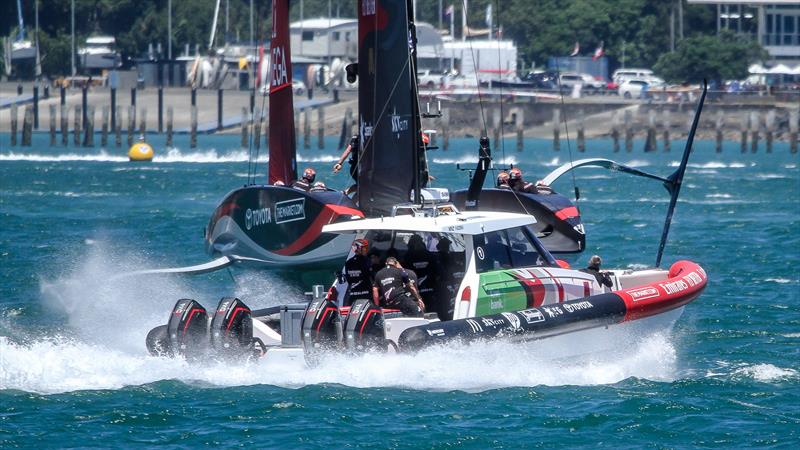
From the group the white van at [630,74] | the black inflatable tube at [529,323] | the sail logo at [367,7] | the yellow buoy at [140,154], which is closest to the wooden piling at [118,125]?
the yellow buoy at [140,154]

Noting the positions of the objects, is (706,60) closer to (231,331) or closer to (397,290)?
(397,290)

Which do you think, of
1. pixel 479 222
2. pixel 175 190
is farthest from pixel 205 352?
pixel 175 190

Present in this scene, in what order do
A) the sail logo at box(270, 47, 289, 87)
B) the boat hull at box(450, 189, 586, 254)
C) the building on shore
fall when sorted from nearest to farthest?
the boat hull at box(450, 189, 586, 254) → the sail logo at box(270, 47, 289, 87) → the building on shore

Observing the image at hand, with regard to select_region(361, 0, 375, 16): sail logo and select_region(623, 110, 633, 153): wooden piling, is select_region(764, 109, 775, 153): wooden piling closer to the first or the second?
select_region(623, 110, 633, 153): wooden piling

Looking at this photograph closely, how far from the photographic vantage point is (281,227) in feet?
72.5

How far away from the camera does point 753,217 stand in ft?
129

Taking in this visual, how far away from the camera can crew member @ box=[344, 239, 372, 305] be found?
15953 millimetres

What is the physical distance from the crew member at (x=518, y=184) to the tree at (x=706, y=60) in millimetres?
78330

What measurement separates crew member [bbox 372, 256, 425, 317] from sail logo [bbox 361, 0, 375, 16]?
461cm

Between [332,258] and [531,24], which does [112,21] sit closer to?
[531,24]

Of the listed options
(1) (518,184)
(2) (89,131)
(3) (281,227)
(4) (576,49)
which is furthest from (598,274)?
(4) (576,49)

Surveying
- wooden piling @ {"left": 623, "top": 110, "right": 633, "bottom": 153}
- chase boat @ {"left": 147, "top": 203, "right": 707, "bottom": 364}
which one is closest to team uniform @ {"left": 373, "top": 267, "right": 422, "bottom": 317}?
chase boat @ {"left": 147, "top": 203, "right": 707, "bottom": 364}

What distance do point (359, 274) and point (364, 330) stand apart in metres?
1.64

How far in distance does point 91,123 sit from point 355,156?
60054mm
